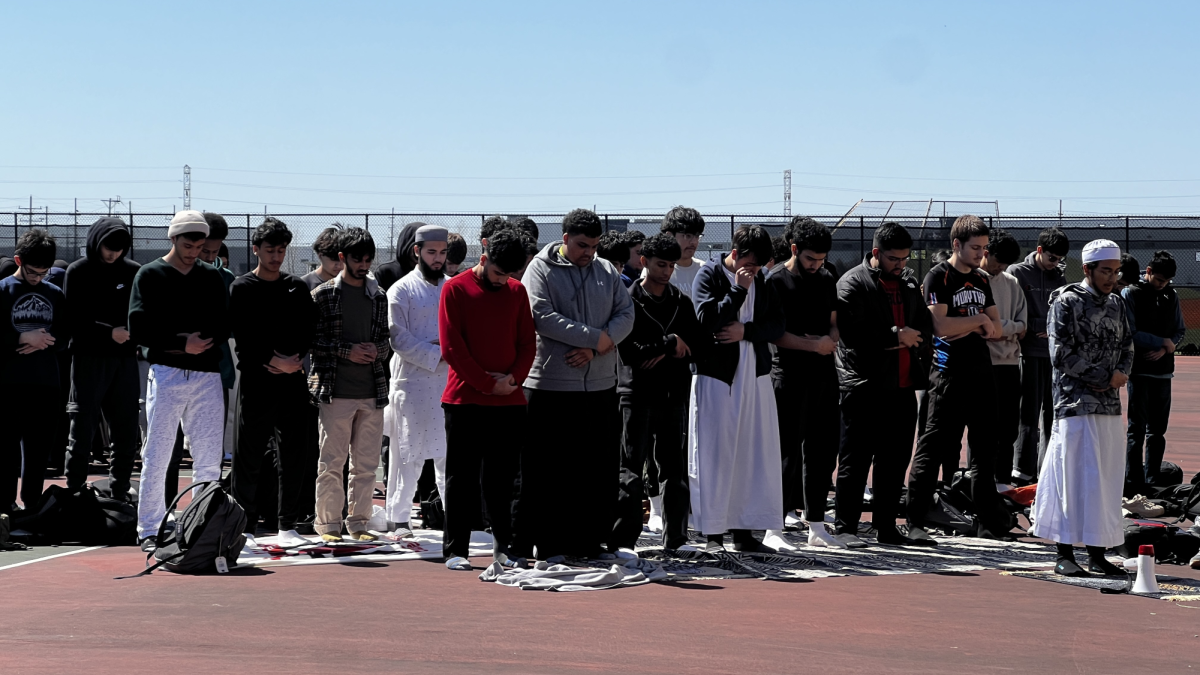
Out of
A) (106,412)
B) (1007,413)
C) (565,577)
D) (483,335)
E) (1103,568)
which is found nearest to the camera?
(565,577)

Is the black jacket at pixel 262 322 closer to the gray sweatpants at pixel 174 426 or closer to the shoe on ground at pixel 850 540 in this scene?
the gray sweatpants at pixel 174 426

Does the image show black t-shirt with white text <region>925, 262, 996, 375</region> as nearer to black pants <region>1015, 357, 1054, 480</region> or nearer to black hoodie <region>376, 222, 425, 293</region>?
black pants <region>1015, 357, 1054, 480</region>

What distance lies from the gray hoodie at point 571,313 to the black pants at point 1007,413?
4.29 metres

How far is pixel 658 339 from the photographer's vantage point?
9.06m

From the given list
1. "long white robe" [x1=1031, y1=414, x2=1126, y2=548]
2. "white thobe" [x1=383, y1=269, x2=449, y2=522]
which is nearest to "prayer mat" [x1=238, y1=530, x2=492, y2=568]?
"white thobe" [x1=383, y1=269, x2=449, y2=522]

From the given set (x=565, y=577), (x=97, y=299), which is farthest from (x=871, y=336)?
(x=97, y=299)

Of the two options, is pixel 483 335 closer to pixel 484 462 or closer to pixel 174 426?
pixel 484 462

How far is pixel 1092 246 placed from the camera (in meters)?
8.63

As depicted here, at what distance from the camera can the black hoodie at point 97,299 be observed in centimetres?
1037

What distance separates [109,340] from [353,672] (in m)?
5.68

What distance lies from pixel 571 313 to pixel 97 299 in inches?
A: 165

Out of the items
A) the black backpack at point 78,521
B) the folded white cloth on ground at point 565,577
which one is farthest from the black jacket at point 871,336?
the black backpack at point 78,521

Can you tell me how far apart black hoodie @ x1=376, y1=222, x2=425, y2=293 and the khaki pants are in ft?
4.64

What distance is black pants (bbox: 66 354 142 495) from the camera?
1031 cm
